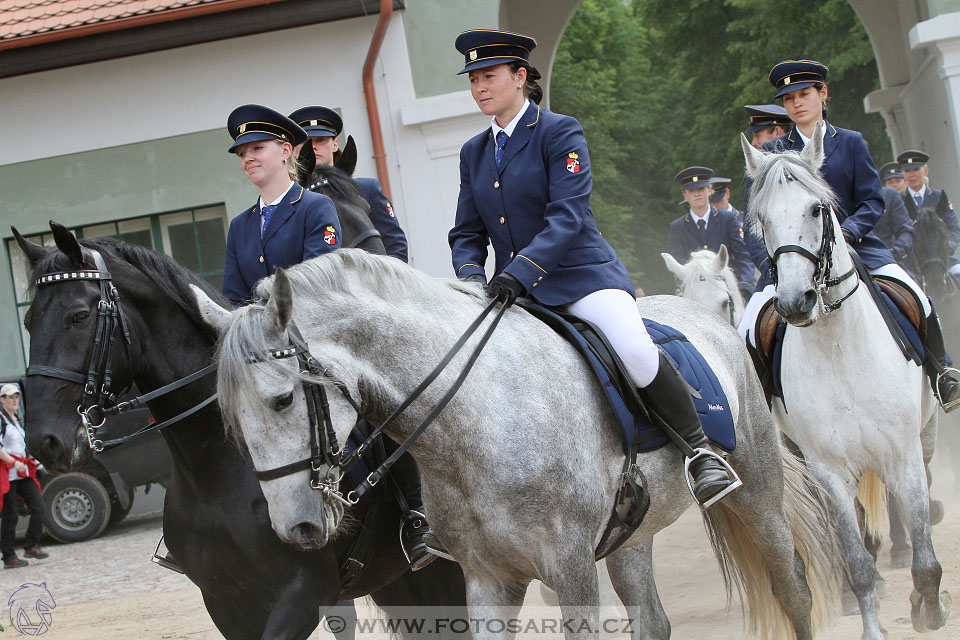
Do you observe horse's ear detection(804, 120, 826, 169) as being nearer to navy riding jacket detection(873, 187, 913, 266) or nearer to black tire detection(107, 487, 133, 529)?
navy riding jacket detection(873, 187, 913, 266)

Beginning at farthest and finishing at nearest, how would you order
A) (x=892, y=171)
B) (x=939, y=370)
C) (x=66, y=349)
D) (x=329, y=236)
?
(x=892, y=171) → (x=939, y=370) → (x=329, y=236) → (x=66, y=349)

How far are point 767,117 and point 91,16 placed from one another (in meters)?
8.66

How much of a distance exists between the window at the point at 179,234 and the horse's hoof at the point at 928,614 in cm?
1001

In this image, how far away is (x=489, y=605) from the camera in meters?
3.71

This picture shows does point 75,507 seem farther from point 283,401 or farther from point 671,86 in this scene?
point 671,86

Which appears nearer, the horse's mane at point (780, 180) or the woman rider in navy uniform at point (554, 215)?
the woman rider in navy uniform at point (554, 215)

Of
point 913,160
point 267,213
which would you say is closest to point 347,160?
point 267,213

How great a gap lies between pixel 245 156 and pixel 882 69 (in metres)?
14.6

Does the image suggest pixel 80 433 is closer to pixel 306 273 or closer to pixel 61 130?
pixel 306 273

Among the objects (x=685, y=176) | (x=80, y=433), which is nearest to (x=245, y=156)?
(x=80, y=433)

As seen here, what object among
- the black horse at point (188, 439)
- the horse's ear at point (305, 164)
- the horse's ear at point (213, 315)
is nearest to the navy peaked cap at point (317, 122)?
the horse's ear at point (305, 164)

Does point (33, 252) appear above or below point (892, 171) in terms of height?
above

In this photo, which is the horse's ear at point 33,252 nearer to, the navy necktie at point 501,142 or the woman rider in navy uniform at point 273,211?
the woman rider in navy uniform at point 273,211

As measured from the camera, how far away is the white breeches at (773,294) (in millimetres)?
5944
